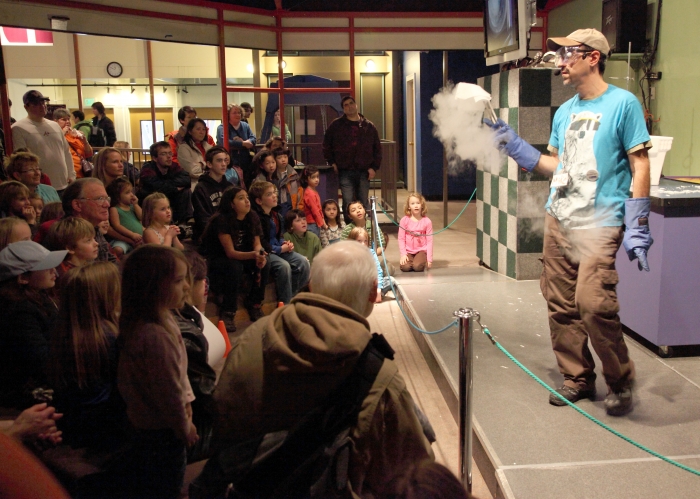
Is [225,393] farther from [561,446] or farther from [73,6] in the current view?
[73,6]

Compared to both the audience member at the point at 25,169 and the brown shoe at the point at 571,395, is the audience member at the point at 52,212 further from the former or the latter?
the brown shoe at the point at 571,395

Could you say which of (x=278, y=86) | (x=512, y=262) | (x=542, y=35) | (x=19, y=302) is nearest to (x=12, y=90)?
(x=278, y=86)

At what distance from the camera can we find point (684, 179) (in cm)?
429

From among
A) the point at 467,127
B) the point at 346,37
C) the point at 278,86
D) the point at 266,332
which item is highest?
the point at 346,37

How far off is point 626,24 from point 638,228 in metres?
3.75

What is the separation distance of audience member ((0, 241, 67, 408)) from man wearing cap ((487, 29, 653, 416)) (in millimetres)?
2070

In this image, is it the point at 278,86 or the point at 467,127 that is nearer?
the point at 467,127

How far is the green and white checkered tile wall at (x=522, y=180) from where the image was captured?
16.0ft

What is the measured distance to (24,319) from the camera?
2.38m

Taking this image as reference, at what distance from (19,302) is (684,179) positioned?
153 inches

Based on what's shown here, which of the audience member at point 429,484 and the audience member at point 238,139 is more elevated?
the audience member at point 238,139

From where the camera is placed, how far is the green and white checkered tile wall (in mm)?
4871

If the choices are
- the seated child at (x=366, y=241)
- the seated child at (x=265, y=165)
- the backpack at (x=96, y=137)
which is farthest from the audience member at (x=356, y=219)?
the backpack at (x=96, y=137)

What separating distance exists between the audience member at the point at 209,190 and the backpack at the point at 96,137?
364 cm
